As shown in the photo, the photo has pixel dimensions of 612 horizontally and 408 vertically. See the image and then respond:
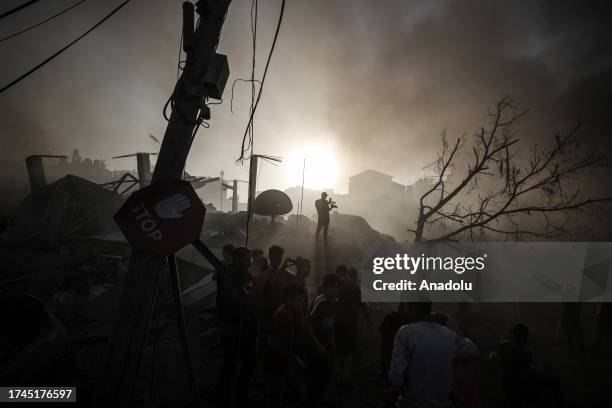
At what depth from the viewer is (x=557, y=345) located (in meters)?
Answer: 10.0

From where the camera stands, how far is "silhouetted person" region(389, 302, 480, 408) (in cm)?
259

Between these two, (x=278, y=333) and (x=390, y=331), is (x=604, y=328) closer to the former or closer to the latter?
(x=390, y=331)

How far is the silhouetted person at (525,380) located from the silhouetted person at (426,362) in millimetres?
2066

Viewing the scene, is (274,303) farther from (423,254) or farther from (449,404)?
(423,254)

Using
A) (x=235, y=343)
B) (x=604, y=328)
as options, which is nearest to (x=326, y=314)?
(x=235, y=343)

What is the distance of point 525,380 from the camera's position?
3.96 m

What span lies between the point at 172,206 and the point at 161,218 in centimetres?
14

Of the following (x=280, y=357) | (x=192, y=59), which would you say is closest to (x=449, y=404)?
(x=280, y=357)

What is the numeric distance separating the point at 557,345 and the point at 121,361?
1464cm

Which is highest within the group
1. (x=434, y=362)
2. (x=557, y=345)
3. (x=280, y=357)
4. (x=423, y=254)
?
(x=423, y=254)

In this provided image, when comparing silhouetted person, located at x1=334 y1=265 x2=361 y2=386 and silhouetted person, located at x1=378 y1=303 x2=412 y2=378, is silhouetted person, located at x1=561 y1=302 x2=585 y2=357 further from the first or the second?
silhouetted person, located at x1=334 y1=265 x2=361 y2=386

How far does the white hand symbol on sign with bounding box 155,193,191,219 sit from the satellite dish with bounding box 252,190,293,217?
54.2ft

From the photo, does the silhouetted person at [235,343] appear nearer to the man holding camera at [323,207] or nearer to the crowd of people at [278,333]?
the crowd of people at [278,333]

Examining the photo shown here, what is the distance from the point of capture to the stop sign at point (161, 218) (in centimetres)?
209
